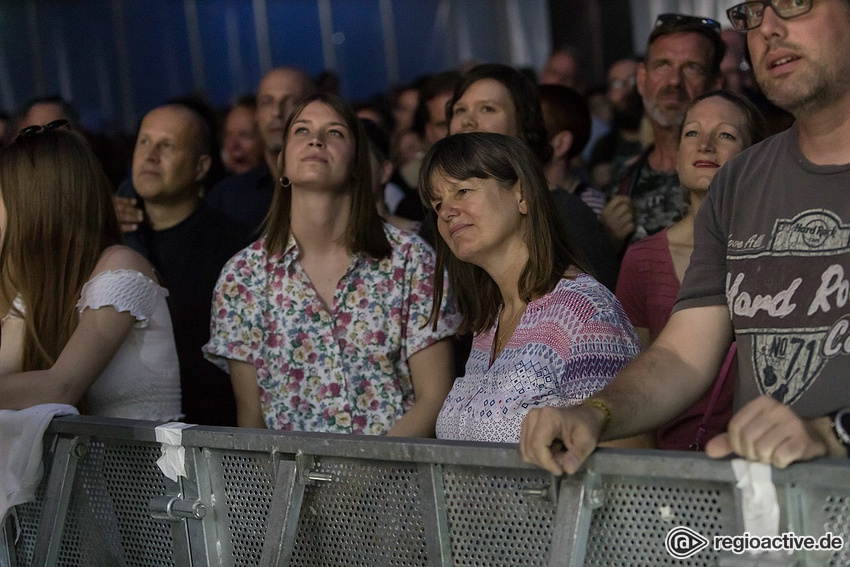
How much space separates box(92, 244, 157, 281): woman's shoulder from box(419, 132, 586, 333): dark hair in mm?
883

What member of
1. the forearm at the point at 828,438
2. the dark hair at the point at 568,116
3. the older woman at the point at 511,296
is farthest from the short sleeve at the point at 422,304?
the forearm at the point at 828,438

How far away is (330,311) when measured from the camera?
3.44 meters

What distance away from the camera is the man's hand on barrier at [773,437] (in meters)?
1.65

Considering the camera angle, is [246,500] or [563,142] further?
[563,142]

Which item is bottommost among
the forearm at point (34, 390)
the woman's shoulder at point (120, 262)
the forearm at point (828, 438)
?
the forearm at point (34, 390)

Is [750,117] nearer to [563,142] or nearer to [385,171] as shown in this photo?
[563,142]

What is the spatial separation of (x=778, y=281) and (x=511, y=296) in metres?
0.92

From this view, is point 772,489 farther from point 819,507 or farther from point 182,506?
point 182,506

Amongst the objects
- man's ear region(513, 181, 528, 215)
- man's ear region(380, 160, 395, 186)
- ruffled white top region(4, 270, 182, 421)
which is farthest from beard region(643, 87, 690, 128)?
ruffled white top region(4, 270, 182, 421)

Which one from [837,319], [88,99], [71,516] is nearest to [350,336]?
[71,516]

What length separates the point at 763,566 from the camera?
1.67m

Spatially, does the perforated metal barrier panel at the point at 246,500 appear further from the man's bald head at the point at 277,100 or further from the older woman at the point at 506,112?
the man's bald head at the point at 277,100

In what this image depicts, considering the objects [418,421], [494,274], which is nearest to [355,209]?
[418,421]

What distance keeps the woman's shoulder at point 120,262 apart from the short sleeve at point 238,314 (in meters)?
0.31
